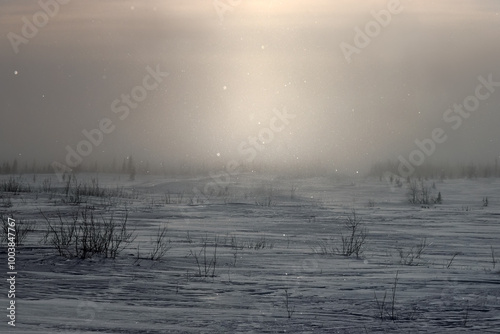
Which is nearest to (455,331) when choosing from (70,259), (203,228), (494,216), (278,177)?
(70,259)

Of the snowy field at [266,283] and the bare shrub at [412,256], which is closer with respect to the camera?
the snowy field at [266,283]

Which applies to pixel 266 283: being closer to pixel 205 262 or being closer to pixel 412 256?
pixel 205 262

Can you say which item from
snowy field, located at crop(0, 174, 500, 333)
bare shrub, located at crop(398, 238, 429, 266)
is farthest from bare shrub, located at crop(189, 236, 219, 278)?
bare shrub, located at crop(398, 238, 429, 266)

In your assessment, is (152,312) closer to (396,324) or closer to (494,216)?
(396,324)

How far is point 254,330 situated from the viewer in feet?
13.0

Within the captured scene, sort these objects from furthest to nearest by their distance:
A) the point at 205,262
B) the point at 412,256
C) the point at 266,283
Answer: the point at 412,256 → the point at 205,262 → the point at 266,283

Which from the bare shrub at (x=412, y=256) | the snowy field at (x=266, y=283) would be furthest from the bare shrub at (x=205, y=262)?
the bare shrub at (x=412, y=256)

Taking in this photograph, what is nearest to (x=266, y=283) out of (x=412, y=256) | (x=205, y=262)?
(x=205, y=262)

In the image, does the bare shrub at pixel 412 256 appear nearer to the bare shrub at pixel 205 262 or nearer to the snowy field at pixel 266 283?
the snowy field at pixel 266 283

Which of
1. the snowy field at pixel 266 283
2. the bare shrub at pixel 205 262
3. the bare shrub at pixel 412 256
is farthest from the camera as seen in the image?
the bare shrub at pixel 412 256

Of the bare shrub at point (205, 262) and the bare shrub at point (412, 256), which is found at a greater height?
the bare shrub at point (412, 256)

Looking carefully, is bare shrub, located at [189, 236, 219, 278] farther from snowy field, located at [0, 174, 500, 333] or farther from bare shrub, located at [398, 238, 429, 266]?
bare shrub, located at [398, 238, 429, 266]

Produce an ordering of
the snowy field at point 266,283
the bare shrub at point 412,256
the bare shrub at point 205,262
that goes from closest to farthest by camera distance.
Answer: the snowy field at point 266,283, the bare shrub at point 205,262, the bare shrub at point 412,256

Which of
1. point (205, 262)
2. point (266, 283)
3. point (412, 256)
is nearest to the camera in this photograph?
point (266, 283)
